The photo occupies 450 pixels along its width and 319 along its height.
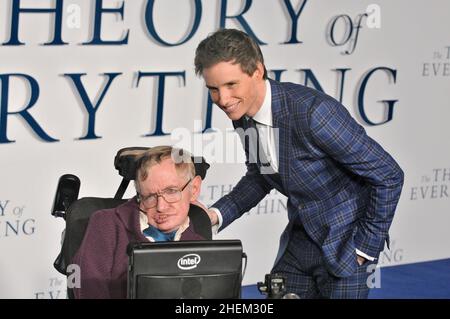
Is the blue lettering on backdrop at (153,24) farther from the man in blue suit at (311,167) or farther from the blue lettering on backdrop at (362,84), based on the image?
the man in blue suit at (311,167)

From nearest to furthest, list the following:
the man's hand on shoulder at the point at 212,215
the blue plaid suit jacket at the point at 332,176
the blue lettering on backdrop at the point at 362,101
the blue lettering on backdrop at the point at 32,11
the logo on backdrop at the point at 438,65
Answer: the blue plaid suit jacket at the point at 332,176 → the man's hand on shoulder at the point at 212,215 → the blue lettering on backdrop at the point at 32,11 → the blue lettering on backdrop at the point at 362,101 → the logo on backdrop at the point at 438,65

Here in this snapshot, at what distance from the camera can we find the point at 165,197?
12.5ft

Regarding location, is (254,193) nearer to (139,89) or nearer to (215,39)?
(215,39)

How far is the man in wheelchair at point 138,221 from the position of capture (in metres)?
3.72

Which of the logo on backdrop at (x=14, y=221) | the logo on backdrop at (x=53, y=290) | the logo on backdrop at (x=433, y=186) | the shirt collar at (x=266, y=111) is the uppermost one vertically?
the shirt collar at (x=266, y=111)

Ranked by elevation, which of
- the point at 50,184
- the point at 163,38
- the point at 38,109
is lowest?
the point at 50,184

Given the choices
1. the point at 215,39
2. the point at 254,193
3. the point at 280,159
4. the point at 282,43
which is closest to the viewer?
the point at 215,39

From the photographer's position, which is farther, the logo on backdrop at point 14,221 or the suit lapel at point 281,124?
the logo on backdrop at point 14,221

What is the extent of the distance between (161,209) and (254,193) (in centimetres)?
49

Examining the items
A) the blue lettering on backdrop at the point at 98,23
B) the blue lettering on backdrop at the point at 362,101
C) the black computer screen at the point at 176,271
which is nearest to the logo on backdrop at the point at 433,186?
the blue lettering on backdrop at the point at 362,101

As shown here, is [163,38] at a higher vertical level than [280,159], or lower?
higher

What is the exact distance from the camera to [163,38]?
5.84m

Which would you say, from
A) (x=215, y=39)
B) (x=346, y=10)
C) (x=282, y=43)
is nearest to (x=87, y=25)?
(x=282, y=43)

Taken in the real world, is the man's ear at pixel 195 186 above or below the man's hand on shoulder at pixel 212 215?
above
